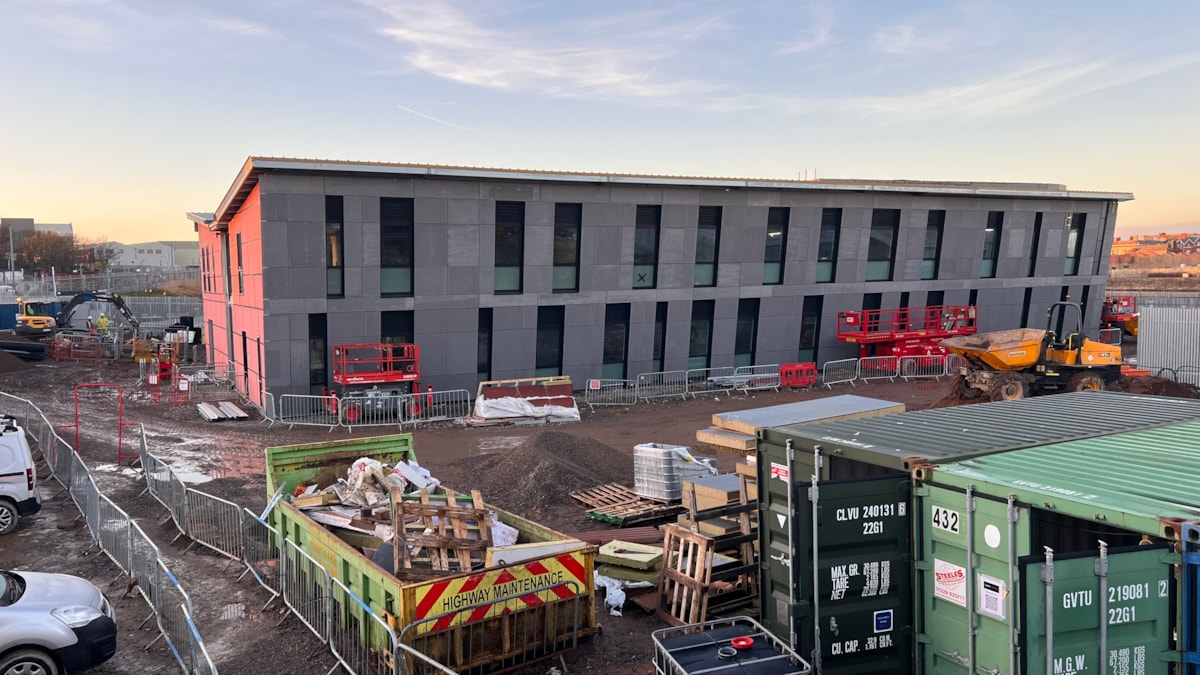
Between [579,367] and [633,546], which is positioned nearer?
[633,546]

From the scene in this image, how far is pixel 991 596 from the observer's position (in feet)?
24.0

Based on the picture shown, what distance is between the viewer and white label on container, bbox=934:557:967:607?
7664mm

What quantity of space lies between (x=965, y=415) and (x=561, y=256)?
2084cm

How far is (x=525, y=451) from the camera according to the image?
19.2m

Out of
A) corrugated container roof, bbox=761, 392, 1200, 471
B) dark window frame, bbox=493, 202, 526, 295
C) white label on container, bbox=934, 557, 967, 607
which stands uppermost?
dark window frame, bbox=493, 202, 526, 295

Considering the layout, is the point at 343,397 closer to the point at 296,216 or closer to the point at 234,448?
the point at 234,448

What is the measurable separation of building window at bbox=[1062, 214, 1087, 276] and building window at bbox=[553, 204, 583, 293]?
26.4m

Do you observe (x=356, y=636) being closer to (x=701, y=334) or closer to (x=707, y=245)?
(x=701, y=334)

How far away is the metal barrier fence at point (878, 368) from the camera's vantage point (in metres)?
34.4

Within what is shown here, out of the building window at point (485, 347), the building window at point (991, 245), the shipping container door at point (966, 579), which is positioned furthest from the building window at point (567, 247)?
the shipping container door at point (966, 579)

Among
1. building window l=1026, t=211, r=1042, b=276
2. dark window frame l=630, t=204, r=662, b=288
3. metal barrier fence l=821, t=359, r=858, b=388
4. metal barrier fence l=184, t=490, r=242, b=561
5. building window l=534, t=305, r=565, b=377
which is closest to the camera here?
metal barrier fence l=184, t=490, r=242, b=561

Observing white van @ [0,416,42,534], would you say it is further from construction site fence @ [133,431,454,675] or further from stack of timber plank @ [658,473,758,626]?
stack of timber plank @ [658,473,758,626]

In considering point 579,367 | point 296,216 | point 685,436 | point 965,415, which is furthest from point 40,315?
point 965,415

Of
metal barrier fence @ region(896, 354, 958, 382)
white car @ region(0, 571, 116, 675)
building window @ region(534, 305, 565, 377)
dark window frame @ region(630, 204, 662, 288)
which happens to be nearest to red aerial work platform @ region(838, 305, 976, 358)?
metal barrier fence @ region(896, 354, 958, 382)
